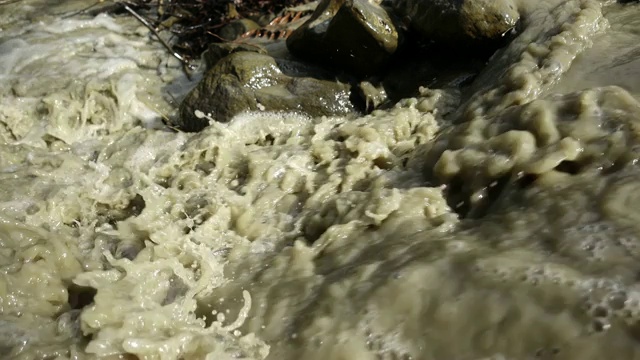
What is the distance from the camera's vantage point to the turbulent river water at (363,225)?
2559 millimetres

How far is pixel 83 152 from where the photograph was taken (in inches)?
233

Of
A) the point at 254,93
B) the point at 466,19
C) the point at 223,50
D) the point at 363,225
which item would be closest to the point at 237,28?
the point at 223,50

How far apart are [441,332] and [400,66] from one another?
397cm

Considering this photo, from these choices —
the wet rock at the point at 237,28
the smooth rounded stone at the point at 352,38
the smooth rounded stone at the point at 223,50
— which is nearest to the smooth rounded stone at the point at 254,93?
the smooth rounded stone at the point at 352,38

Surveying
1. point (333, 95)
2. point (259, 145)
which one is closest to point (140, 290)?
point (259, 145)

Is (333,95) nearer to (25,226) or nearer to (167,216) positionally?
(167,216)

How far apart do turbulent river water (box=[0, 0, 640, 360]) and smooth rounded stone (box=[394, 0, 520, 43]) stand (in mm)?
278

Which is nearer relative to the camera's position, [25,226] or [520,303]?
[520,303]

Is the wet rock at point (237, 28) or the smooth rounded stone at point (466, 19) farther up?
the smooth rounded stone at point (466, 19)

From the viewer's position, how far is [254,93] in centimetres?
573

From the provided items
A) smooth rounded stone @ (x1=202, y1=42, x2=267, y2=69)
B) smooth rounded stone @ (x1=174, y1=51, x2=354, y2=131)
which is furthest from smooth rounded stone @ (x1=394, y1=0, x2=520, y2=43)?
smooth rounded stone @ (x1=202, y1=42, x2=267, y2=69)

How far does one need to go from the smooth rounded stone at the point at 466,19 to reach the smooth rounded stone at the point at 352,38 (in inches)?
15.5

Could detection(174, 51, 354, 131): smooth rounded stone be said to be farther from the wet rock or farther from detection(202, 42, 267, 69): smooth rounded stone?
the wet rock

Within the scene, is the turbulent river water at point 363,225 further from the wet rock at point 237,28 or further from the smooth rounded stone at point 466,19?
the wet rock at point 237,28
